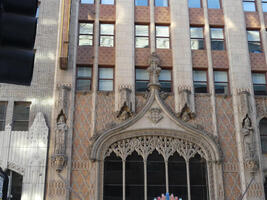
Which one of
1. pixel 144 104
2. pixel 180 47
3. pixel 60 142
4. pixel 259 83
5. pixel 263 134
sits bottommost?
pixel 60 142

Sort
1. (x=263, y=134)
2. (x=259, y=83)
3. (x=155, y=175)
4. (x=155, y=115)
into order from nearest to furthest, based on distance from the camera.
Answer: (x=155, y=175) → (x=155, y=115) → (x=263, y=134) → (x=259, y=83)

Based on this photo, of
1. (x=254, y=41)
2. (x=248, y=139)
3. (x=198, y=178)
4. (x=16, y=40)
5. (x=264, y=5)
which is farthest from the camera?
(x=264, y=5)

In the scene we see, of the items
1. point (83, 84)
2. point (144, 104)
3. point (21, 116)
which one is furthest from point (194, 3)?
point (21, 116)

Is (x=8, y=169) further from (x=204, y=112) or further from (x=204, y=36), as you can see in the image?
(x=204, y=36)

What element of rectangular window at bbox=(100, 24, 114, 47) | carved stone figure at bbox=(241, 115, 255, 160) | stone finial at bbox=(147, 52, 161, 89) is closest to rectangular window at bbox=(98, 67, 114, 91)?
rectangular window at bbox=(100, 24, 114, 47)

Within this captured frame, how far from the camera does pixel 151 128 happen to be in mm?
20250

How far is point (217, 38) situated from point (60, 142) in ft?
39.9

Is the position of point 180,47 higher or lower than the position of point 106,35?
lower

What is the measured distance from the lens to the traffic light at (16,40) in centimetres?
279

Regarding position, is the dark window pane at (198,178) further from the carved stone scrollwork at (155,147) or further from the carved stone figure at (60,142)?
the carved stone figure at (60,142)

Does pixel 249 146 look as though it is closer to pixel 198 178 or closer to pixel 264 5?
pixel 198 178

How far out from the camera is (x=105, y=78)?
71.6 ft

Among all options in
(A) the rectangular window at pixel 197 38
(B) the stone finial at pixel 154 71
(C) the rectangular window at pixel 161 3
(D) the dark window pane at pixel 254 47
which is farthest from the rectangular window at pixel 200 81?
(C) the rectangular window at pixel 161 3

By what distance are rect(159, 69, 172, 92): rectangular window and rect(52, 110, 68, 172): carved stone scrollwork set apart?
630 centimetres
